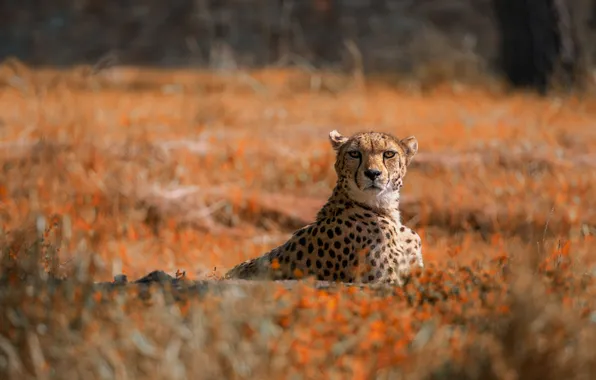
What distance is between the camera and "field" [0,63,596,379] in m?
3.54

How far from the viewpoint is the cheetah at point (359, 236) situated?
4988mm

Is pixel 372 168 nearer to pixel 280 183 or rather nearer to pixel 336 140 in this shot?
pixel 336 140

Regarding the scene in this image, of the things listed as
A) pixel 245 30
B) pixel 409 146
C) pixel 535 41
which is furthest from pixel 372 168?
pixel 245 30

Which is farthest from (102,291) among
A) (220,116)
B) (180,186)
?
(220,116)

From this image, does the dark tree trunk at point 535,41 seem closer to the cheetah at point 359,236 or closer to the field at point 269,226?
the field at point 269,226

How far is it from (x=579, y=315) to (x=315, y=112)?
24.0 ft

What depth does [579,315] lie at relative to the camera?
3.86 metres

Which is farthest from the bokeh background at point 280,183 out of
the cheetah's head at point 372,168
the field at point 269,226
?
the cheetah's head at point 372,168

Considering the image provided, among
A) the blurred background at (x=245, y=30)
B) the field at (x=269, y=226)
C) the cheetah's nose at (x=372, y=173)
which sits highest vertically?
the blurred background at (x=245, y=30)

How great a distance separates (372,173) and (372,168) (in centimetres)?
3

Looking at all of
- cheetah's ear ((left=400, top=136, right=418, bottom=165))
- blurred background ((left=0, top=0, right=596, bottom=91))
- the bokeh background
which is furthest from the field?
blurred background ((left=0, top=0, right=596, bottom=91))

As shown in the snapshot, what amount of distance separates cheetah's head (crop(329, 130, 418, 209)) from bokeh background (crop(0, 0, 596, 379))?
1.22ft

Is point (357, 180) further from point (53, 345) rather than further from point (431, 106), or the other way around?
point (431, 106)

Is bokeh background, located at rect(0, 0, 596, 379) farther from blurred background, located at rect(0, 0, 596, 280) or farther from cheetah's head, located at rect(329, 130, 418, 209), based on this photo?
cheetah's head, located at rect(329, 130, 418, 209)
